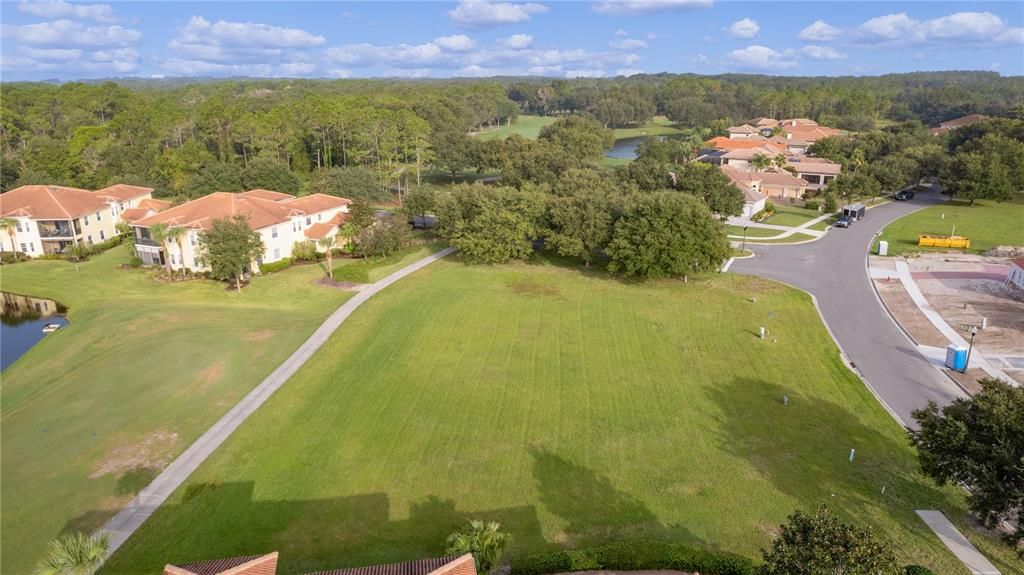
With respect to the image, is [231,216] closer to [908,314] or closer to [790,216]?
[908,314]

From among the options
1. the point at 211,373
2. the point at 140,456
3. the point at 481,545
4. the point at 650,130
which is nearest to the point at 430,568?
the point at 481,545

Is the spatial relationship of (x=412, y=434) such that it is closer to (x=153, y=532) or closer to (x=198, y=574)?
(x=153, y=532)

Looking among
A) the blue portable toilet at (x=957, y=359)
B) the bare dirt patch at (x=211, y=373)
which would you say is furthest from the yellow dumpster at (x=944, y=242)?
the bare dirt patch at (x=211, y=373)

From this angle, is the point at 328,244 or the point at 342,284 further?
the point at 328,244

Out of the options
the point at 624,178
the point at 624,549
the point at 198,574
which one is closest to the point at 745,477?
the point at 624,549

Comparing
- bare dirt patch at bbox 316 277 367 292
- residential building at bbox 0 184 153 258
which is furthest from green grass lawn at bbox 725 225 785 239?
residential building at bbox 0 184 153 258

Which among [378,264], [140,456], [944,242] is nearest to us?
[140,456]

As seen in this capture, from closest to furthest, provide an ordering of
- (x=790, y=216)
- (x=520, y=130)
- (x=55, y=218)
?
1. (x=55, y=218)
2. (x=790, y=216)
3. (x=520, y=130)
